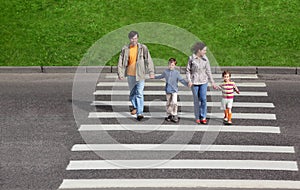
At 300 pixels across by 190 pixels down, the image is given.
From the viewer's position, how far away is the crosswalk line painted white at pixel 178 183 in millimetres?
10266

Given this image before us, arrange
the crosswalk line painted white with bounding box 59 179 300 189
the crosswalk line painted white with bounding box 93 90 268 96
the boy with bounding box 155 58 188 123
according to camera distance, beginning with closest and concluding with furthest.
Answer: the crosswalk line painted white with bounding box 59 179 300 189 < the boy with bounding box 155 58 188 123 < the crosswalk line painted white with bounding box 93 90 268 96

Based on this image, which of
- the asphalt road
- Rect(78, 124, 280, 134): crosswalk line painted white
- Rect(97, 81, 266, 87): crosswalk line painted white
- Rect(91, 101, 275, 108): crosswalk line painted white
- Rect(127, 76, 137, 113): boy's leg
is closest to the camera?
the asphalt road

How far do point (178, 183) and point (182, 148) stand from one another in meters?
1.80

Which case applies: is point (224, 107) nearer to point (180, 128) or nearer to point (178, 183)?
point (180, 128)

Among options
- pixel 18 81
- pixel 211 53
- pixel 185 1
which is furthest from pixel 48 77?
pixel 185 1

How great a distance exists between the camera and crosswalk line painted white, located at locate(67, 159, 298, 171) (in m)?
11.1

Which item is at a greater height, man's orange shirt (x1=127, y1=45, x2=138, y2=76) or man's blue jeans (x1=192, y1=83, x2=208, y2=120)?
man's orange shirt (x1=127, y1=45, x2=138, y2=76)

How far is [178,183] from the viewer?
10375 millimetres

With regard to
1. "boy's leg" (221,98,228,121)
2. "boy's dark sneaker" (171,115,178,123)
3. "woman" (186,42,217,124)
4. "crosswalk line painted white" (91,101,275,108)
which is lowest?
"crosswalk line painted white" (91,101,275,108)

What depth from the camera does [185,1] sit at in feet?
71.3

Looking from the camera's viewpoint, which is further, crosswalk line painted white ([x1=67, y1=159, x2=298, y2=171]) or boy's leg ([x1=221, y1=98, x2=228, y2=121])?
boy's leg ([x1=221, y1=98, x2=228, y2=121])

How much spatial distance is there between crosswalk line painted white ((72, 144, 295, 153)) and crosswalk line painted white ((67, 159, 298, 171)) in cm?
59

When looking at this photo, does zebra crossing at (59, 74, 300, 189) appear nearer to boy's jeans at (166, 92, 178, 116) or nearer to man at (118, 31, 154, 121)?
boy's jeans at (166, 92, 178, 116)

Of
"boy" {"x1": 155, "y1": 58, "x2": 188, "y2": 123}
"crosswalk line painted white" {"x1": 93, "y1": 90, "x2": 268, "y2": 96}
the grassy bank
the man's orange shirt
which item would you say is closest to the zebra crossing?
"boy" {"x1": 155, "y1": 58, "x2": 188, "y2": 123}
